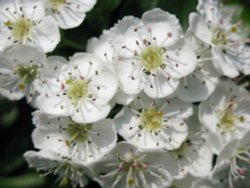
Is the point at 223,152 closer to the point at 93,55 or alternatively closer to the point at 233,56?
the point at 233,56

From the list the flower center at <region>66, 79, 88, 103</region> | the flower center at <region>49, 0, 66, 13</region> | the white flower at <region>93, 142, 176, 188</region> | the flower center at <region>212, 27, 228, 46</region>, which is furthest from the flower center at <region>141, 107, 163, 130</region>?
the flower center at <region>49, 0, 66, 13</region>

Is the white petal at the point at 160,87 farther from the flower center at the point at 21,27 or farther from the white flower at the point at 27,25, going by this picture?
the flower center at the point at 21,27

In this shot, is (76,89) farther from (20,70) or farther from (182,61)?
(182,61)

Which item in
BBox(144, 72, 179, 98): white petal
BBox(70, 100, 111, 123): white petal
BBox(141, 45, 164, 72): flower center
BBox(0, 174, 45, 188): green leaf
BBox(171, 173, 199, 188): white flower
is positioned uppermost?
BBox(141, 45, 164, 72): flower center

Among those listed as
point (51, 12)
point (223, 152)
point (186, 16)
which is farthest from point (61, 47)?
point (223, 152)

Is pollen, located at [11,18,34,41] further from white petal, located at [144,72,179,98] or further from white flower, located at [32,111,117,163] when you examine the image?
white petal, located at [144,72,179,98]

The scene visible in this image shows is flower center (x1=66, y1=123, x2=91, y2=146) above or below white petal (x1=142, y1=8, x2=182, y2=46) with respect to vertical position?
below
